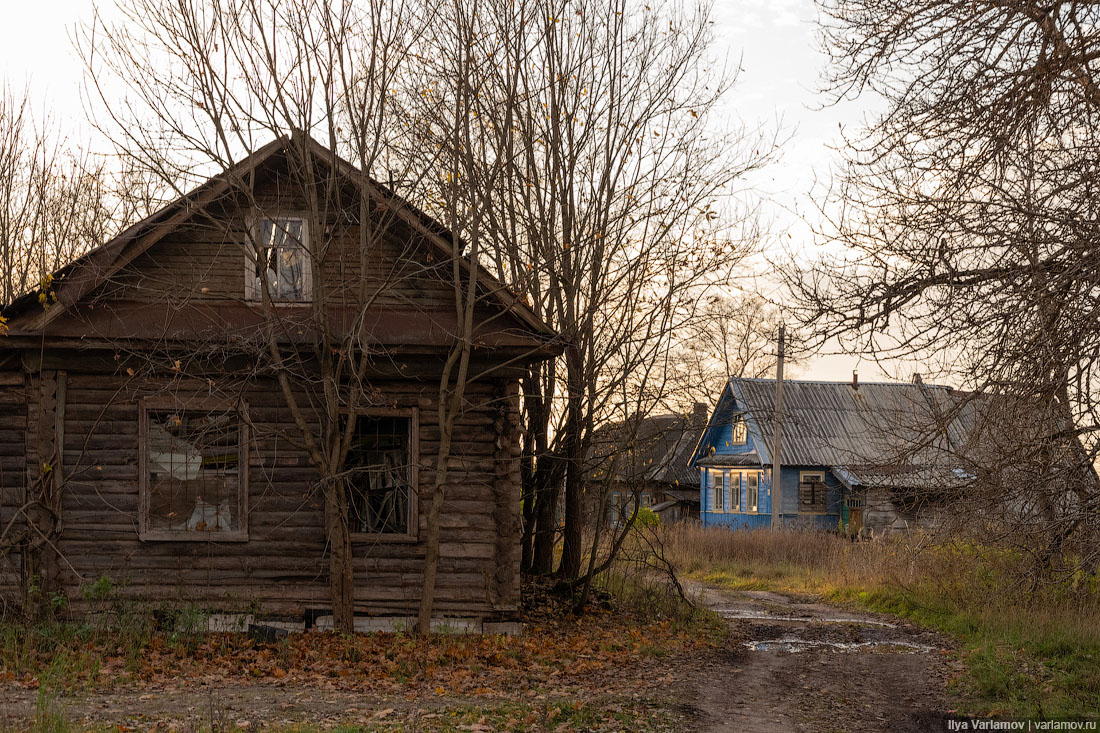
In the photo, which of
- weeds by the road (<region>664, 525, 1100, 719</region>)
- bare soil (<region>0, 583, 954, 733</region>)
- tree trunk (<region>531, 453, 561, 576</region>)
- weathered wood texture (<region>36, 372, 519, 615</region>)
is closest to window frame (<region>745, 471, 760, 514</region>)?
weeds by the road (<region>664, 525, 1100, 719</region>)

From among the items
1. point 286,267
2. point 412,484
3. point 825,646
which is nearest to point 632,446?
point 412,484

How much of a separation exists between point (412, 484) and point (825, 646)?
5.91 m

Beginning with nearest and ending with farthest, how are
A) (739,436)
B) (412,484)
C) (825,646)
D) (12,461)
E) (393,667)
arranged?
(393,667) < (12,461) < (412,484) < (825,646) < (739,436)

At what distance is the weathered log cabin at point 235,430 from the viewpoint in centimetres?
1253

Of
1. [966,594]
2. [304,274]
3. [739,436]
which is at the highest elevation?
[304,274]

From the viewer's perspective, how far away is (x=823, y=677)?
10930mm

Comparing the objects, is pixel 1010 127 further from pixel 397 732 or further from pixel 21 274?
pixel 21 274

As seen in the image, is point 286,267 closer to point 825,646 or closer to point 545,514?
point 545,514

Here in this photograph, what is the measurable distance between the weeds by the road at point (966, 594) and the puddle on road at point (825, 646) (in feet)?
2.17

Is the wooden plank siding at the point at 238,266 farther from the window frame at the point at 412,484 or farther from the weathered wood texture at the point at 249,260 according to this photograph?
the window frame at the point at 412,484

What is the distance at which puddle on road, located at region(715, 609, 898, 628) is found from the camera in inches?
631

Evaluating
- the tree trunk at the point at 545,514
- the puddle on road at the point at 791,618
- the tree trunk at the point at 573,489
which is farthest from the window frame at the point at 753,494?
the tree trunk at the point at 573,489

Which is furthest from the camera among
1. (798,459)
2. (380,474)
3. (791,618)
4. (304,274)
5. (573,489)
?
(798,459)

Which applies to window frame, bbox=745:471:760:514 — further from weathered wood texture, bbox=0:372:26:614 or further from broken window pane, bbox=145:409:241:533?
weathered wood texture, bbox=0:372:26:614
